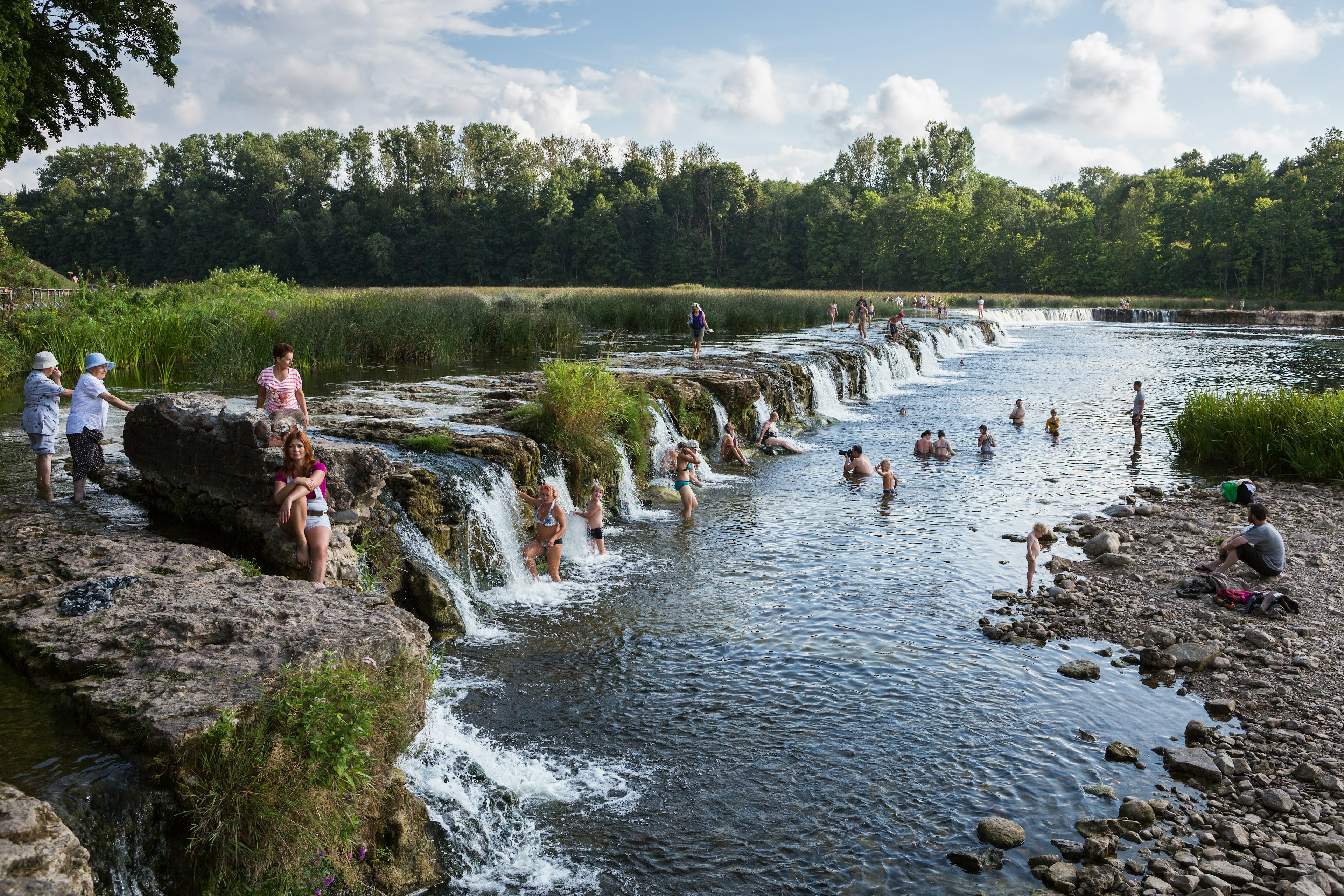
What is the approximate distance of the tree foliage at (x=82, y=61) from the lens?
16594mm

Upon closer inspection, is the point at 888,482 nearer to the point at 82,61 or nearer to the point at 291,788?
the point at 291,788

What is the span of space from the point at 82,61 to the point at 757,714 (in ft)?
68.1

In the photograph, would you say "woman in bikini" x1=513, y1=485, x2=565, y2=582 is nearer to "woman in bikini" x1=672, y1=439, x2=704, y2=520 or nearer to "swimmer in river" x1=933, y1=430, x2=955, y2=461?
"woman in bikini" x1=672, y1=439, x2=704, y2=520

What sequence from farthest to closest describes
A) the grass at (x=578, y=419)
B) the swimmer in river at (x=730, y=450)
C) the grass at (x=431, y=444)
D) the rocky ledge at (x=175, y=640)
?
1. the swimmer in river at (x=730, y=450)
2. the grass at (x=578, y=419)
3. the grass at (x=431, y=444)
4. the rocky ledge at (x=175, y=640)

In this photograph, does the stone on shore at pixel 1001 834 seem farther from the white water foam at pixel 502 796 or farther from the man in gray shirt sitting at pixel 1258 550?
the man in gray shirt sitting at pixel 1258 550

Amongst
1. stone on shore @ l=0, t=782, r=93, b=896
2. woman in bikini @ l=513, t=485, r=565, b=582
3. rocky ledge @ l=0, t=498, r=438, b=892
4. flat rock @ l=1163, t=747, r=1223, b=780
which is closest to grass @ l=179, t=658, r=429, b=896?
rocky ledge @ l=0, t=498, r=438, b=892

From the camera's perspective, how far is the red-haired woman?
6594 millimetres

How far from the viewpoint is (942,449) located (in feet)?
55.5

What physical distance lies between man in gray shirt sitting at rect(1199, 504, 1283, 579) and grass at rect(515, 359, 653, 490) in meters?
7.91

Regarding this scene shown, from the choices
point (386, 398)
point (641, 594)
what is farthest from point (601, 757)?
point (386, 398)

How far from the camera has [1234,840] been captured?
480 centimetres

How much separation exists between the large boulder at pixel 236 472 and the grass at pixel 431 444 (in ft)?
6.19

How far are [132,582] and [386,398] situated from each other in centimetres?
898

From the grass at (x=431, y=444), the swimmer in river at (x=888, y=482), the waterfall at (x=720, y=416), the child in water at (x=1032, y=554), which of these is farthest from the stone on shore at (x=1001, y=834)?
the waterfall at (x=720, y=416)
